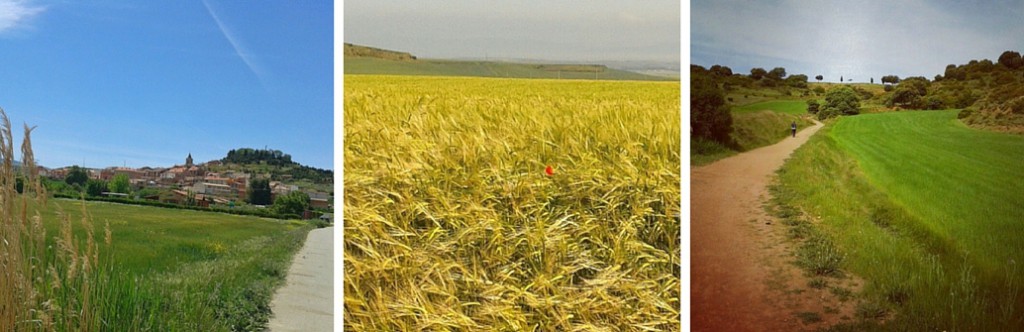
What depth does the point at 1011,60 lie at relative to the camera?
11.4 ft

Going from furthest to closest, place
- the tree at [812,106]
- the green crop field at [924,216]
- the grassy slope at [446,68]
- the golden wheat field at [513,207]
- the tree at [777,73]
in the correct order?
the grassy slope at [446,68]
the tree at [812,106]
the tree at [777,73]
the golden wheat field at [513,207]
the green crop field at [924,216]

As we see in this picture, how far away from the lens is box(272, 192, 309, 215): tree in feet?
12.9

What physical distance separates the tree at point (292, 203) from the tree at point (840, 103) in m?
2.66

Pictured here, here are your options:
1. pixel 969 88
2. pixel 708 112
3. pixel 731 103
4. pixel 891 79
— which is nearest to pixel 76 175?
pixel 708 112

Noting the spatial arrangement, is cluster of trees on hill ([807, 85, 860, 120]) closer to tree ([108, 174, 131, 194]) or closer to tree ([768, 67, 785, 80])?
tree ([768, 67, 785, 80])

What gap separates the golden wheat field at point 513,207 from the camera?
11.7 ft

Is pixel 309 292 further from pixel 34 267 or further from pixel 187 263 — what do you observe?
pixel 34 267

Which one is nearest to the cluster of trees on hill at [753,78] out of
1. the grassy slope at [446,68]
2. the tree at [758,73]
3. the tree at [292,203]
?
the tree at [758,73]

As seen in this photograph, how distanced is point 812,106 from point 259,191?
2832 mm

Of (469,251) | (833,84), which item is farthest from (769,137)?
(469,251)

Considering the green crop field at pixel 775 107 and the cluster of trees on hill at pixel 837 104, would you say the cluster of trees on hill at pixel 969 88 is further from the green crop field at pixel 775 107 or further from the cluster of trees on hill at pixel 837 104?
the green crop field at pixel 775 107

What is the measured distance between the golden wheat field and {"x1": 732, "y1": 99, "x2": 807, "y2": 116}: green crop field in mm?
330

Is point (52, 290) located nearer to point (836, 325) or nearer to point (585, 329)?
point (585, 329)

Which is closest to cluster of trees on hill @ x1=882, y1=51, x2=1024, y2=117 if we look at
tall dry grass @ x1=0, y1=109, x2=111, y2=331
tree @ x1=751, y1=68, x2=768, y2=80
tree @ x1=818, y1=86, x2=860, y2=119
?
tree @ x1=818, y1=86, x2=860, y2=119
